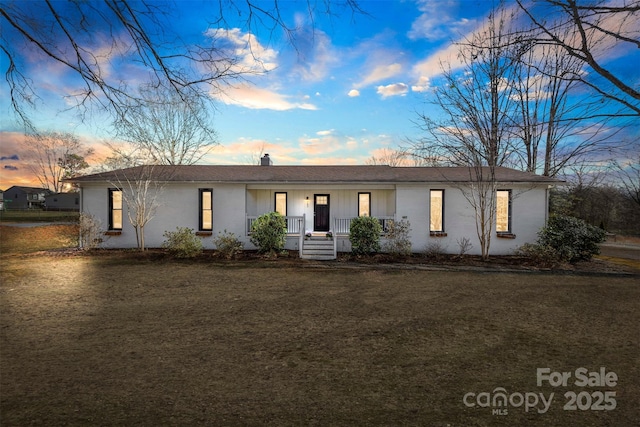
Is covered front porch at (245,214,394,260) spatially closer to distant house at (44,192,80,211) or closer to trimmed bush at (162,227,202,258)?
trimmed bush at (162,227,202,258)

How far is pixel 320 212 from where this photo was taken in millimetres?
15742

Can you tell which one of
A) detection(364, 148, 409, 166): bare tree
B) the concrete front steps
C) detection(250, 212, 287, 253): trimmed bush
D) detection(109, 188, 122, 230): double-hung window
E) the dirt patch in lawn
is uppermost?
detection(364, 148, 409, 166): bare tree

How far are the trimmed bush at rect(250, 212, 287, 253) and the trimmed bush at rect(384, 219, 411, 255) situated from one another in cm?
437

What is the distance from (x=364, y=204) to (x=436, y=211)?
3443mm

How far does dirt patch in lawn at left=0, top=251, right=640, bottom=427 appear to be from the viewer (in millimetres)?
2961

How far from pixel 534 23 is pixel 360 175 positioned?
1105 centimetres

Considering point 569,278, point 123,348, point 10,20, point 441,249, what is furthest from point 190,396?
point 441,249

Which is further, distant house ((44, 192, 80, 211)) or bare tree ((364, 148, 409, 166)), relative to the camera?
distant house ((44, 192, 80, 211))

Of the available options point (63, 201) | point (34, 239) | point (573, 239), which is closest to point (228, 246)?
point (34, 239)

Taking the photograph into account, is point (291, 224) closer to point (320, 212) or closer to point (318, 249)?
point (318, 249)

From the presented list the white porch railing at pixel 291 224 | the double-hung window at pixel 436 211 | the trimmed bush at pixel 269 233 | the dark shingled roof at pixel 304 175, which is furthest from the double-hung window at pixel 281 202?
the double-hung window at pixel 436 211

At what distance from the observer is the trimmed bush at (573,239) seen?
11.6 meters

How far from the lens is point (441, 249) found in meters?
13.4

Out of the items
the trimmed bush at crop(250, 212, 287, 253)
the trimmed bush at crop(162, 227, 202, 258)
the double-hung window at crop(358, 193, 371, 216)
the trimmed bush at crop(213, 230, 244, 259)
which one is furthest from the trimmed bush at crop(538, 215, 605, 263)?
the trimmed bush at crop(162, 227, 202, 258)
